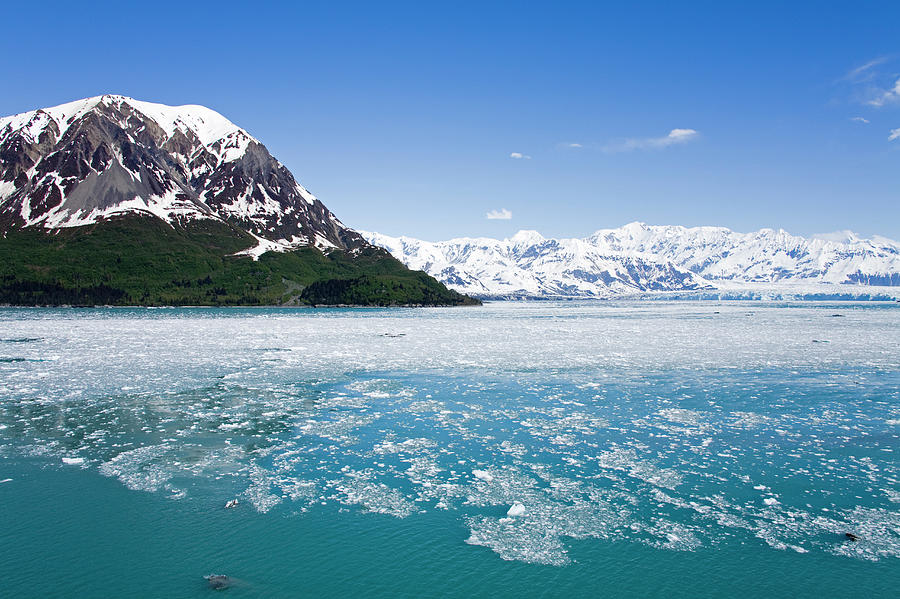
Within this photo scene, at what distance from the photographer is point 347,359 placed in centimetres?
6162

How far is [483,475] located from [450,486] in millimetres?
1761

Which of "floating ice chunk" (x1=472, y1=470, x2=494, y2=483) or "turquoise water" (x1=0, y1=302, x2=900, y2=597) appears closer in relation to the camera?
"turquoise water" (x1=0, y1=302, x2=900, y2=597)

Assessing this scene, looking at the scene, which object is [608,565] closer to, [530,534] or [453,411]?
[530,534]

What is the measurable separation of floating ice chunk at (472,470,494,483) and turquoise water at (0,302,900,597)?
0.41ft

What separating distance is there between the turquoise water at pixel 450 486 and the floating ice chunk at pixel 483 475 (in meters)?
0.13

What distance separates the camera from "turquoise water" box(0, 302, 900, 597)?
16.0 meters

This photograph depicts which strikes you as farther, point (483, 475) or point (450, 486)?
point (483, 475)

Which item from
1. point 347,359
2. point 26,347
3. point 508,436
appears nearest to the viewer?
point 508,436

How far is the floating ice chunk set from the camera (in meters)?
23.1

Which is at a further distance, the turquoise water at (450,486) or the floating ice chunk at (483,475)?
the floating ice chunk at (483,475)

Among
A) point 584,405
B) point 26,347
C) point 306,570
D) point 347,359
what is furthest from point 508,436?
point 26,347

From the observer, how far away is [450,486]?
73.9 feet

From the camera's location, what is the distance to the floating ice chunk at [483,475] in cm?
2311

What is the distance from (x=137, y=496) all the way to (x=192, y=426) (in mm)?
10255
